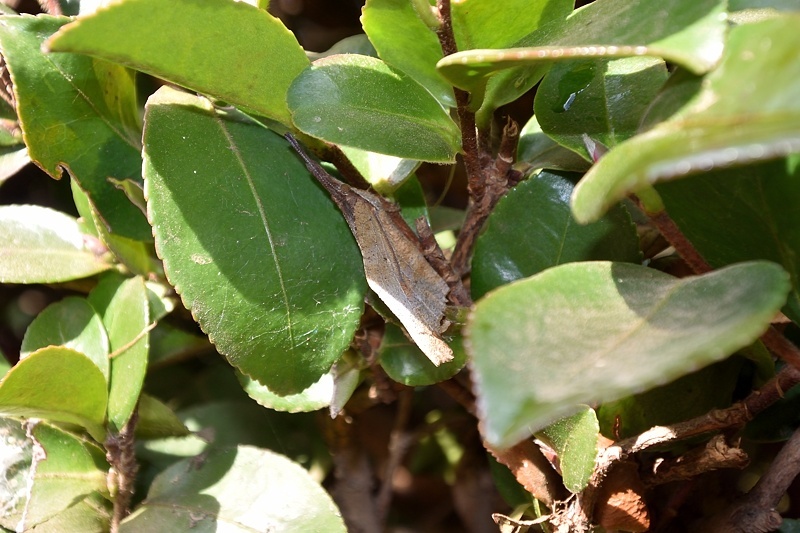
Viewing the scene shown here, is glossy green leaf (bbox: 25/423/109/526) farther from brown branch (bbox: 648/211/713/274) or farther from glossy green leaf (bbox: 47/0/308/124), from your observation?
brown branch (bbox: 648/211/713/274)

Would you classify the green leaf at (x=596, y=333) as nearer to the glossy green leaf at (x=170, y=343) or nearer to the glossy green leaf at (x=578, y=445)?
the glossy green leaf at (x=578, y=445)

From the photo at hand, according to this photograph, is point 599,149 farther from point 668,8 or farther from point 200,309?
point 200,309

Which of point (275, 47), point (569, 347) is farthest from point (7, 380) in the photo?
point (569, 347)

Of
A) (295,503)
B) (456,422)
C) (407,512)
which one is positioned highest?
(295,503)

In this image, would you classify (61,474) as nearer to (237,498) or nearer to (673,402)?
(237,498)

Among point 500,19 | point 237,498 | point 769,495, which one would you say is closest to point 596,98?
point 500,19

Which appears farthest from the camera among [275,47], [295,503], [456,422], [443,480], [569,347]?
[443,480]

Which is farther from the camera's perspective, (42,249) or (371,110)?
(42,249)
